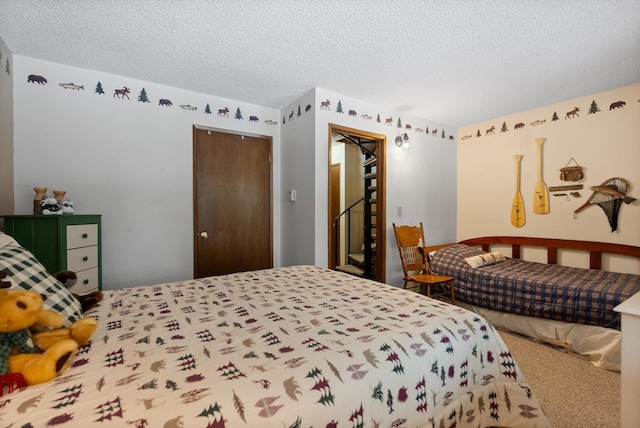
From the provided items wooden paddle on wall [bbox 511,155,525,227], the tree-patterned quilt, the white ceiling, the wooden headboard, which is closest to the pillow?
the wooden headboard

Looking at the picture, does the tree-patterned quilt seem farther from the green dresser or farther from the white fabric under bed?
the white fabric under bed

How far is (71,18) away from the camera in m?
1.85

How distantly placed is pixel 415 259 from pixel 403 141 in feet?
5.07

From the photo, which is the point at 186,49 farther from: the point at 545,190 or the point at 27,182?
the point at 545,190

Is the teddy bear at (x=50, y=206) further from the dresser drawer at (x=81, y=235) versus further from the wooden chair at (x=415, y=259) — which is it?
the wooden chair at (x=415, y=259)

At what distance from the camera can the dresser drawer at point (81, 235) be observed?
2.00 metres

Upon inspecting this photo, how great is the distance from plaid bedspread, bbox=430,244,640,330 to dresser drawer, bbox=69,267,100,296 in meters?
3.48

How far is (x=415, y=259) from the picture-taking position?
140 inches

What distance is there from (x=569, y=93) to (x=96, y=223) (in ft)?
15.7

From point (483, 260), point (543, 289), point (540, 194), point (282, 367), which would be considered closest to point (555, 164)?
point (540, 194)

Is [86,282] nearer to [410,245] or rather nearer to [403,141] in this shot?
[410,245]

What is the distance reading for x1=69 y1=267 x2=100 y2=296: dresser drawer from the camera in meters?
2.02

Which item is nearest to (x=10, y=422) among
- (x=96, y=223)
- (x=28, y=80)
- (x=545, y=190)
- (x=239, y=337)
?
(x=239, y=337)

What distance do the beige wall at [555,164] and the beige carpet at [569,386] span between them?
64.3 inches
